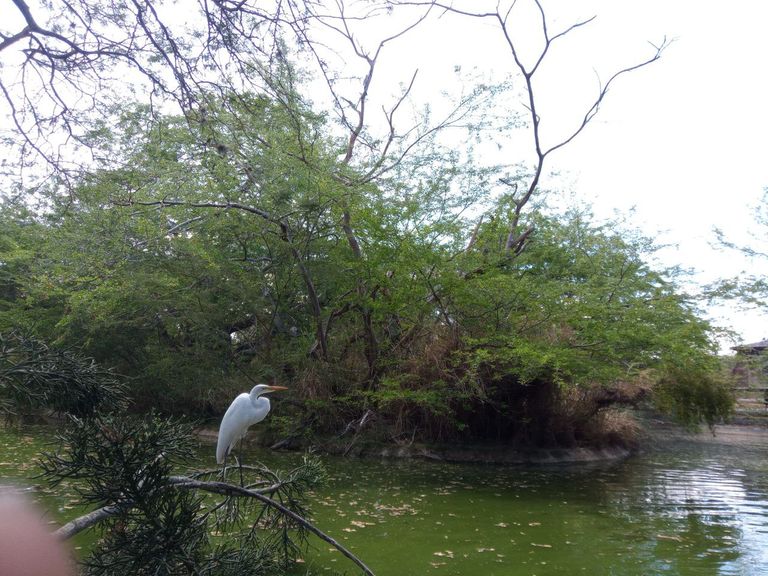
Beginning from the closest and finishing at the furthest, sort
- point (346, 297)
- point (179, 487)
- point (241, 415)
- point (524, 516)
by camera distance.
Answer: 1. point (179, 487)
2. point (241, 415)
3. point (524, 516)
4. point (346, 297)

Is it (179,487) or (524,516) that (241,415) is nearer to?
(179,487)

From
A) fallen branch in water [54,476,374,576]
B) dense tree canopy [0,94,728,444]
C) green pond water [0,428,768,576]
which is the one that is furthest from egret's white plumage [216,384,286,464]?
dense tree canopy [0,94,728,444]

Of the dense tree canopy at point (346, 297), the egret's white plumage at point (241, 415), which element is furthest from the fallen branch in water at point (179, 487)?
the dense tree canopy at point (346, 297)

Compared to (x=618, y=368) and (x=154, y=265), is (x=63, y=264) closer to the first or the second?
(x=154, y=265)

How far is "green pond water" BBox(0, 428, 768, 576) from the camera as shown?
4867mm

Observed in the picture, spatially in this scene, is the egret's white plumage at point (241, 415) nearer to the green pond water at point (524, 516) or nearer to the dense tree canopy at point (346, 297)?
the green pond water at point (524, 516)

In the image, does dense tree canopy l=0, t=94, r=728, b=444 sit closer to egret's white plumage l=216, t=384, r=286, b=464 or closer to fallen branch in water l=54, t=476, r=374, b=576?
egret's white plumage l=216, t=384, r=286, b=464

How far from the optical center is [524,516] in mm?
6637

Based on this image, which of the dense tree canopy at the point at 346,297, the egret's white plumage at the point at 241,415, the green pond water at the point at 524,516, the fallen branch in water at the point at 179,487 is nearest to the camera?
the fallen branch in water at the point at 179,487

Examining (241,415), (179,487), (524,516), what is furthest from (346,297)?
(179,487)

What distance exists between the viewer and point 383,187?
1145 cm

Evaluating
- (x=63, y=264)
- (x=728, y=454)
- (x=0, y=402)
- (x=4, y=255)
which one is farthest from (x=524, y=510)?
(x=4, y=255)

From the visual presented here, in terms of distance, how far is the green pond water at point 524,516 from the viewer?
487 cm

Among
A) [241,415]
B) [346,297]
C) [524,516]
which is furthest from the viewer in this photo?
[346,297]
